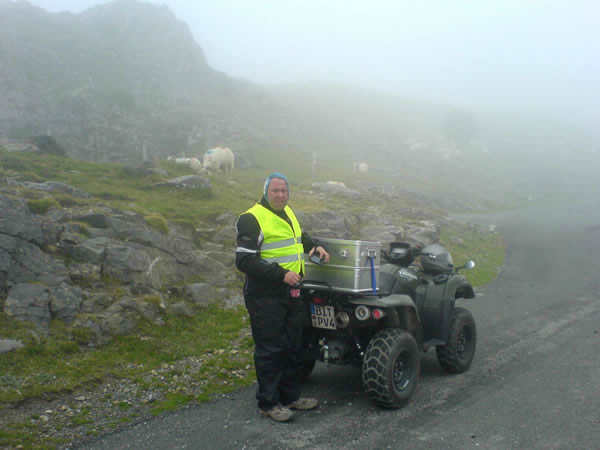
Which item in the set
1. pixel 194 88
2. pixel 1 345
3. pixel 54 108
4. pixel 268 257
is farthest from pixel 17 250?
pixel 194 88

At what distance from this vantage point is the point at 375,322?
5461 millimetres

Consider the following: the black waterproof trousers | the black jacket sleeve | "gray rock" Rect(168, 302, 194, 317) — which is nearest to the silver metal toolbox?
the black waterproof trousers

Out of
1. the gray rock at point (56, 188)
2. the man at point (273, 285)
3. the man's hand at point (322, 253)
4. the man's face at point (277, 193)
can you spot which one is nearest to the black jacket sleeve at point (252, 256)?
the man at point (273, 285)

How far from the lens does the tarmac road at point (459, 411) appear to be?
15.0ft

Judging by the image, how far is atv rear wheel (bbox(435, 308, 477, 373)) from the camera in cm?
644

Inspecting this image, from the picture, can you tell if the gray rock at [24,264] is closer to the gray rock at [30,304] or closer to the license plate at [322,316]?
the gray rock at [30,304]

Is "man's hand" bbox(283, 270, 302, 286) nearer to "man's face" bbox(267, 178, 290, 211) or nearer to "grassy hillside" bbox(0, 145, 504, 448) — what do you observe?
"man's face" bbox(267, 178, 290, 211)

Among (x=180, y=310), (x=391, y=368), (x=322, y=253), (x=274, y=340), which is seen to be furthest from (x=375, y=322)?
(x=180, y=310)

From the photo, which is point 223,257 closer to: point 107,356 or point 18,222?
point 18,222

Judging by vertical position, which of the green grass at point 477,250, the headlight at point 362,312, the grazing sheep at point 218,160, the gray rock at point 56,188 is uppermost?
the grazing sheep at point 218,160

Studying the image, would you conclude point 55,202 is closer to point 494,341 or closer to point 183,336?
point 183,336

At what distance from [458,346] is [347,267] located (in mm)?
2848

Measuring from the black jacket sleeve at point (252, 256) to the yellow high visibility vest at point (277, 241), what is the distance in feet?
0.30

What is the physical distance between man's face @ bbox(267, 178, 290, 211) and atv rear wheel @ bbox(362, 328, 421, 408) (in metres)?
2.06
